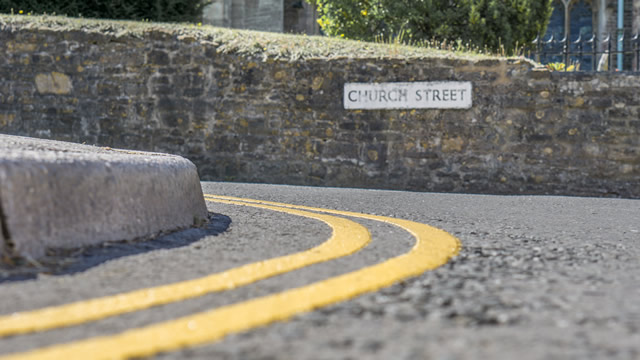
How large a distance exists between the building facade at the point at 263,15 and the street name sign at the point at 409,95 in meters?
13.2

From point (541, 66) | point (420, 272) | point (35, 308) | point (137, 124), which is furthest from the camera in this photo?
point (137, 124)

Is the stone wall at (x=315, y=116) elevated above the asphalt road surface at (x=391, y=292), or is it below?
above

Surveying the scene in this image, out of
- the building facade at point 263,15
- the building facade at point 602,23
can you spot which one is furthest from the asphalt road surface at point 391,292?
the building facade at point 263,15

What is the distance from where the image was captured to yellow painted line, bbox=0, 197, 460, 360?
62.2 inches

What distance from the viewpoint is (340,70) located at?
324 inches

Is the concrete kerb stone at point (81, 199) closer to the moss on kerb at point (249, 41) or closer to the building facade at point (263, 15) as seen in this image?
the moss on kerb at point (249, 41)

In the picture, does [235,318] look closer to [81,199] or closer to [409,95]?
[81,199]

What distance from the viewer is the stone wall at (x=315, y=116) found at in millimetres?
7781

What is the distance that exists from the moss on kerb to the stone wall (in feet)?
0.22

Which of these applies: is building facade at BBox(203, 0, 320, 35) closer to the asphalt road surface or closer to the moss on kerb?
the moss on kerb

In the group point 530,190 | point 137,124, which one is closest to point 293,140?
point 137,124

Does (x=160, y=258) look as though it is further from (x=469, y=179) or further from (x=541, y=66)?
(x=541, y=66)

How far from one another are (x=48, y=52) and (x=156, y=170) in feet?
20.7

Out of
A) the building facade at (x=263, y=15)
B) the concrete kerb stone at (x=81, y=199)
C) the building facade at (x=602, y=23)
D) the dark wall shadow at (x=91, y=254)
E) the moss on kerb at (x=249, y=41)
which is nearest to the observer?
the dark wall shadow at (x=91, y=254)
